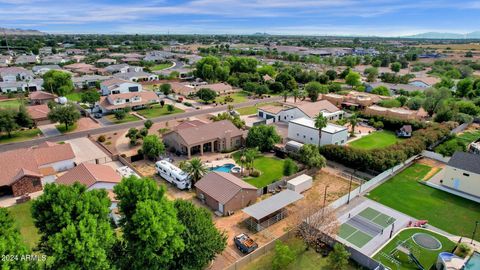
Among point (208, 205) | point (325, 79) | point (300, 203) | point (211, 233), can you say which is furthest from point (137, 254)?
point (325, 79)

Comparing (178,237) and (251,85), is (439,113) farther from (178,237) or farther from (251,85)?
(178,237)

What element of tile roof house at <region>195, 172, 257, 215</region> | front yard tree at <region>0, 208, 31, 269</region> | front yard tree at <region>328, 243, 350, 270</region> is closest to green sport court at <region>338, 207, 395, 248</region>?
front yard tree at <region>328, 243, 350, 270</region>

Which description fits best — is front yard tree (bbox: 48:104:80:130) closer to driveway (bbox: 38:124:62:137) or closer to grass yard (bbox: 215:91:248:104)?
driveway (bbox: 38:124:62:137)

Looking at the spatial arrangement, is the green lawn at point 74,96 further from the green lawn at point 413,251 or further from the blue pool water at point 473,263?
the blue pool water at point 473,263

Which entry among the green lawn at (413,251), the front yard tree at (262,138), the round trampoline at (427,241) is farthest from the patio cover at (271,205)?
the front yard tree at (262,138)

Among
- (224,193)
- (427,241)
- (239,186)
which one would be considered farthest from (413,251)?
(224,193)

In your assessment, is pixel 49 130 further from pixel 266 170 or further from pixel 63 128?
pixel 266 170
